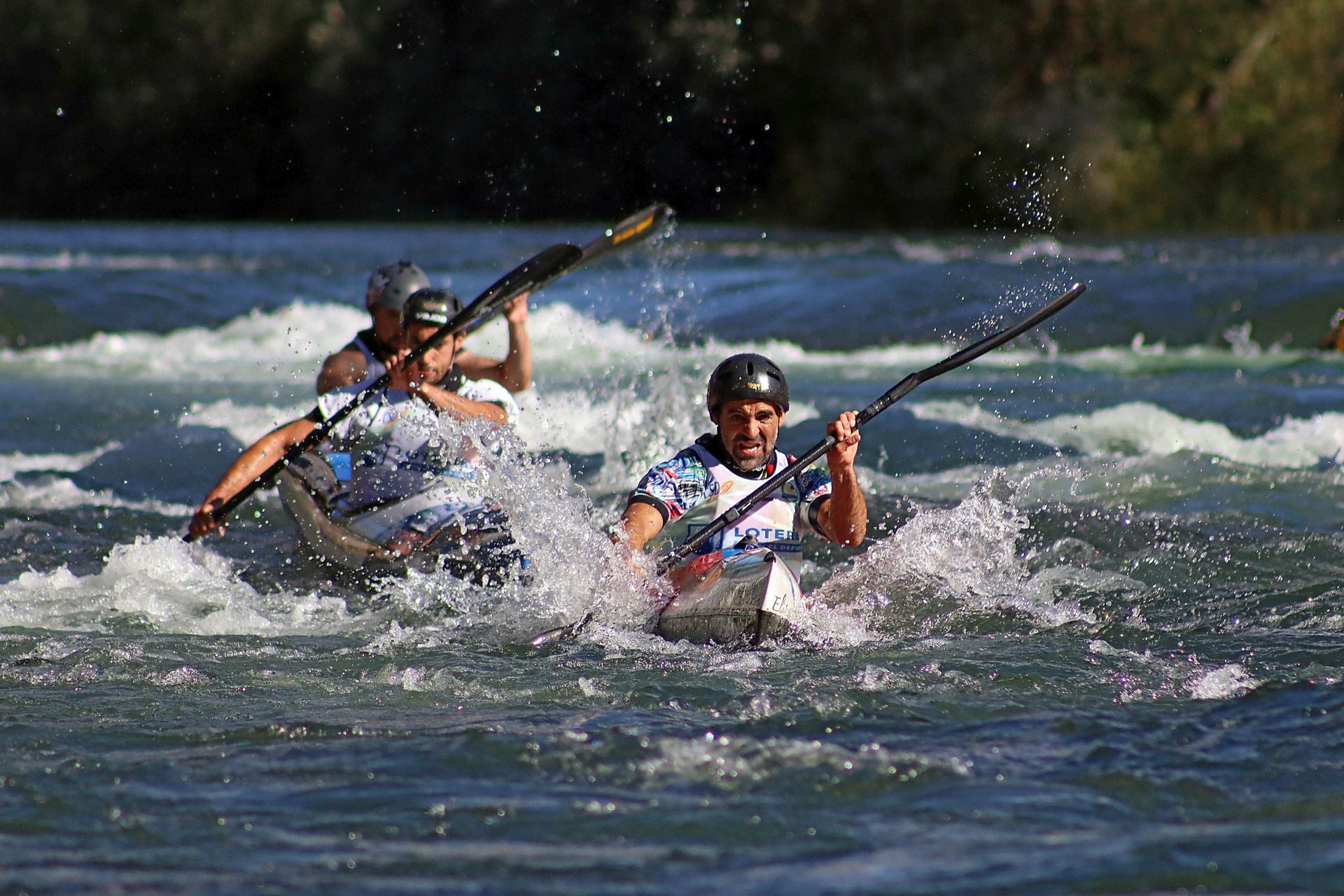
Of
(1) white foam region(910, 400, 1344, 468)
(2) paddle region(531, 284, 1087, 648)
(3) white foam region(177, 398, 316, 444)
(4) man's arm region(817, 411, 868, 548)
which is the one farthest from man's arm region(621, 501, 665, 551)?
(3) white foam region(177, 398, 316, 444)

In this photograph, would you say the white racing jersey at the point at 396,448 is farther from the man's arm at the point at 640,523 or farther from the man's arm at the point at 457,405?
the man's arm at the point at 640,523

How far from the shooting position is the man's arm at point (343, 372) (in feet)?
25.1

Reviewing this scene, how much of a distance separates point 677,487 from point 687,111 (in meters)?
32.2

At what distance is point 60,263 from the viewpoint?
79.0ft

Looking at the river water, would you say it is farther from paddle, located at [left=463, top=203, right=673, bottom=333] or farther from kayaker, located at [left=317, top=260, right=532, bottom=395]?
kayaker, located at [left=317, top=260, right=532, bottom=395]

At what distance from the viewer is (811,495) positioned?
20.7 feet

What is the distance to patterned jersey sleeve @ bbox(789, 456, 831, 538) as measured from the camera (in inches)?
247

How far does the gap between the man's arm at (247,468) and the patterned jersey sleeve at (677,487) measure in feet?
6.40

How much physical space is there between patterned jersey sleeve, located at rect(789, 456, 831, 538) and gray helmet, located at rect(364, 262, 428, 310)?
220 cm

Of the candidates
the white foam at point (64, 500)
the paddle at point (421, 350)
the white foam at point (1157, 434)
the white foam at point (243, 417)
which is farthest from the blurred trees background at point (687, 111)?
the paddle at point (421, 350)

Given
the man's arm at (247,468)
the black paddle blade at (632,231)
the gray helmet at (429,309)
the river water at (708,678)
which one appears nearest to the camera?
the river water at (708,678)

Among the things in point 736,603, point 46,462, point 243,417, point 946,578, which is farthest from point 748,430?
point 243,417

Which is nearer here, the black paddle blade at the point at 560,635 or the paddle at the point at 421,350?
the black paddle blade at the point at 560,635

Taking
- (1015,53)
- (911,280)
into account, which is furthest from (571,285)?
(1015,53)
